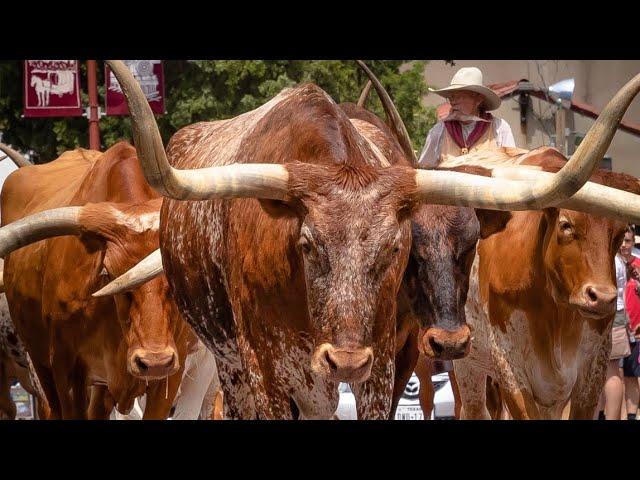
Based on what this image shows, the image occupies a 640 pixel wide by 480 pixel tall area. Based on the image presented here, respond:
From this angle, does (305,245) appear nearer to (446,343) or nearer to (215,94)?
(446,343)

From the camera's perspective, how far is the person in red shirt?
11039 millimetres

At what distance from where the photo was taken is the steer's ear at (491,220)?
23.0 ft

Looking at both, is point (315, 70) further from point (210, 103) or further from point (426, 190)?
point (426, 190)

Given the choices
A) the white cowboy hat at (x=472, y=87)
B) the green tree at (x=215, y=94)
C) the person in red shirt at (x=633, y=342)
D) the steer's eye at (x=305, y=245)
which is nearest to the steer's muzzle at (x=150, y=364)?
the steer's eye at (x=305, y=245)

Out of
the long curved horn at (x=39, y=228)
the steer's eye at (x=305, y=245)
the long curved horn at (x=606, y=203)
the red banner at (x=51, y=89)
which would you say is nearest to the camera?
the steer's eye at (x=305, y=245)

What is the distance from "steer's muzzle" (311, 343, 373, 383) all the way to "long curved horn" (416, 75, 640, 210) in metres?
0.77

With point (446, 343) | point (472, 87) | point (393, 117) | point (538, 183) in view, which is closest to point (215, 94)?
point (472, 87)

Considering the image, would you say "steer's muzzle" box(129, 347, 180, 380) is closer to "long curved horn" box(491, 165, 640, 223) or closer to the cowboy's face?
"long curved horn" box(491, 165, 640, 223)

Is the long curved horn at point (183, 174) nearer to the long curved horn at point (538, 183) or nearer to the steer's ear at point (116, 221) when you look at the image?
the long curved horn at point (538, 183)

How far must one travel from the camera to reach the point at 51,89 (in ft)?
52.2

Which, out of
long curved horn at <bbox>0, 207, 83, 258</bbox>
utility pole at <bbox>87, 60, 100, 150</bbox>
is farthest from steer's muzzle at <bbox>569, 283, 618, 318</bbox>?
utility pole at <bbox>87, 60, 100, 150</bbox>

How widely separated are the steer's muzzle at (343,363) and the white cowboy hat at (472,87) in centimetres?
414

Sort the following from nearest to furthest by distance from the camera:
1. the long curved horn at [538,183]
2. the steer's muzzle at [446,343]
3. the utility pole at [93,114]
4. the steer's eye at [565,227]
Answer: the long curved horn at [538,183] → the steer's muzzle at [446,343] → the steer's eye at [565,227] → the utility pole at [93,114]
